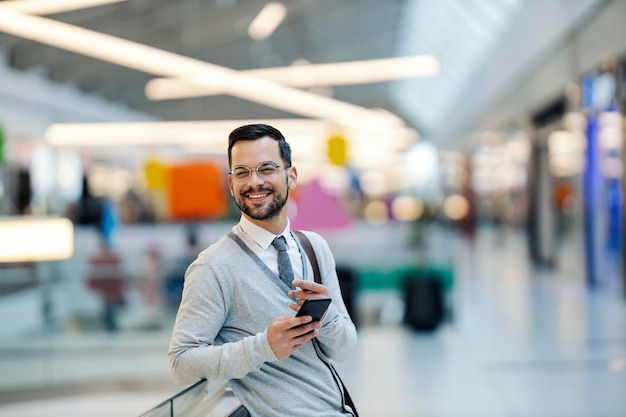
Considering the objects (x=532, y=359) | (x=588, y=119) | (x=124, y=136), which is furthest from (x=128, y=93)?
(x=588, y=119)

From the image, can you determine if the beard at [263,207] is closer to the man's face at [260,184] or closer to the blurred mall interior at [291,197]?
the man's face at [260,184]

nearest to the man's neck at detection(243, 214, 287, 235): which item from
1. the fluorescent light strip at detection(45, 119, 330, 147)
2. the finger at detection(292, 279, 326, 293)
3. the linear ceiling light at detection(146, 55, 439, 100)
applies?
the finger at detection(292, 279, 326, 293)

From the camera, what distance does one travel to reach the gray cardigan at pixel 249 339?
78.4 inches

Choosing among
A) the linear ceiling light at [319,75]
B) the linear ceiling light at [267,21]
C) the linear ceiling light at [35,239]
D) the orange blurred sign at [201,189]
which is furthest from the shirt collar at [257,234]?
the linear ceiling light at [267,21]

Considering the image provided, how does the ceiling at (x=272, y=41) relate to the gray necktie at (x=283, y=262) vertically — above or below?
above

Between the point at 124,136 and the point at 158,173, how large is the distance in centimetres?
67

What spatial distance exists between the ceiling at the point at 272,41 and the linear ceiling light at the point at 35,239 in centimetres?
126

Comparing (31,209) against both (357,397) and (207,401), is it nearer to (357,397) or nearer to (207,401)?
(357,397)

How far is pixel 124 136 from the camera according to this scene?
8.00m

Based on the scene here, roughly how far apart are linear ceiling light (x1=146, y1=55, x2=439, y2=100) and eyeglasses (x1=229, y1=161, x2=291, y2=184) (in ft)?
20.7

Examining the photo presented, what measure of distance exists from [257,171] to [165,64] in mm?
6638

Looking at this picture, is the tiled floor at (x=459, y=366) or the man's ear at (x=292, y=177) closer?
the man's ear at (x=292, y=177)

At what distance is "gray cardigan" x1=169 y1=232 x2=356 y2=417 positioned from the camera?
1.99 m

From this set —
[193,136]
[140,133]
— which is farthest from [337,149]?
[140,133]
